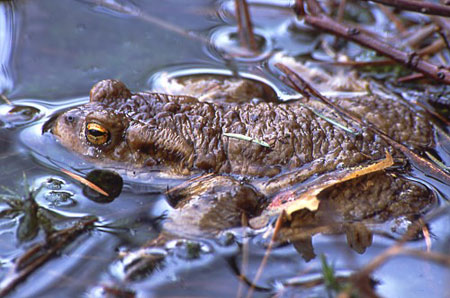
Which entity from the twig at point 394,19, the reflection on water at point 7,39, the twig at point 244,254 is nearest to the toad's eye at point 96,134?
the twig at point 244,254

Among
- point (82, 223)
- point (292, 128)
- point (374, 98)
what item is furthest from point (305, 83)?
point (82, 223)

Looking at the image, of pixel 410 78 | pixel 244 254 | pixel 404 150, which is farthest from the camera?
pixel 410 78

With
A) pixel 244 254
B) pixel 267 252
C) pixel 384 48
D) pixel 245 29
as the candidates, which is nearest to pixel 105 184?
pixel 244 254

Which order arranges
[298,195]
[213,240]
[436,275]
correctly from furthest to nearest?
[298,195]
[213,240]
[436,275]

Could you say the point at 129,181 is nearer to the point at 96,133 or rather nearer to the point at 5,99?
the point at 96,133

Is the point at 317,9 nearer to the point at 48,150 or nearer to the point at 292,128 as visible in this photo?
the point at 292,128

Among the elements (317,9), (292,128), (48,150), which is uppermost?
(317,9)
